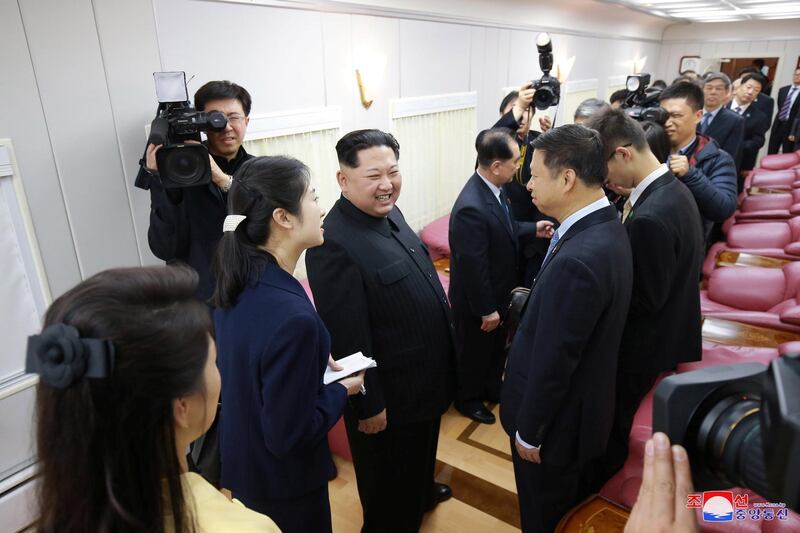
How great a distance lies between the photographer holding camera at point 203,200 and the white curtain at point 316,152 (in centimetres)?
84

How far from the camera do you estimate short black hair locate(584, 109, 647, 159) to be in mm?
1937

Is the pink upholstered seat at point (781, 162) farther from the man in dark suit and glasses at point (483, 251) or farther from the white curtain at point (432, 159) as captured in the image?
the man in dark suit and glasses at point (483, 251)

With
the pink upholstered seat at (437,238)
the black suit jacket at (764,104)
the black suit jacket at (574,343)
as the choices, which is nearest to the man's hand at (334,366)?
the black suit jacket at (574,343)

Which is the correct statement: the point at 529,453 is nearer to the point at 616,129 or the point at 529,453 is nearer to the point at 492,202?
the point at 616,129

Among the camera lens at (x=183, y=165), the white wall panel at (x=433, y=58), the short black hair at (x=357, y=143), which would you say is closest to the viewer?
the short black hair at (x=357, y=143)

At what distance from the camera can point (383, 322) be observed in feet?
5.80

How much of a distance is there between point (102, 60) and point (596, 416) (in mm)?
2507

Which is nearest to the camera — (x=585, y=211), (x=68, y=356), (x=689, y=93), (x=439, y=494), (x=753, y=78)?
(x=68, y=356)

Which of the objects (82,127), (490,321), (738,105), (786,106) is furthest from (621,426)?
(786,106)

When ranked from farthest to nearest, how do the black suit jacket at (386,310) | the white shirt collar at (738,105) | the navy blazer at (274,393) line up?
1. the white shirt collar at (738,105)
2. the black suit jacket at (386,310)
3. the navy blazer at (274,393)

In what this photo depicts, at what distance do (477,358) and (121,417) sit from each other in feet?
8.04

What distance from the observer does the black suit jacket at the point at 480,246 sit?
2.58m

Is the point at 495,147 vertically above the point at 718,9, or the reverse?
the point at 718,9

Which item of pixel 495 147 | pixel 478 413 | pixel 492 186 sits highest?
pixel 495 147
